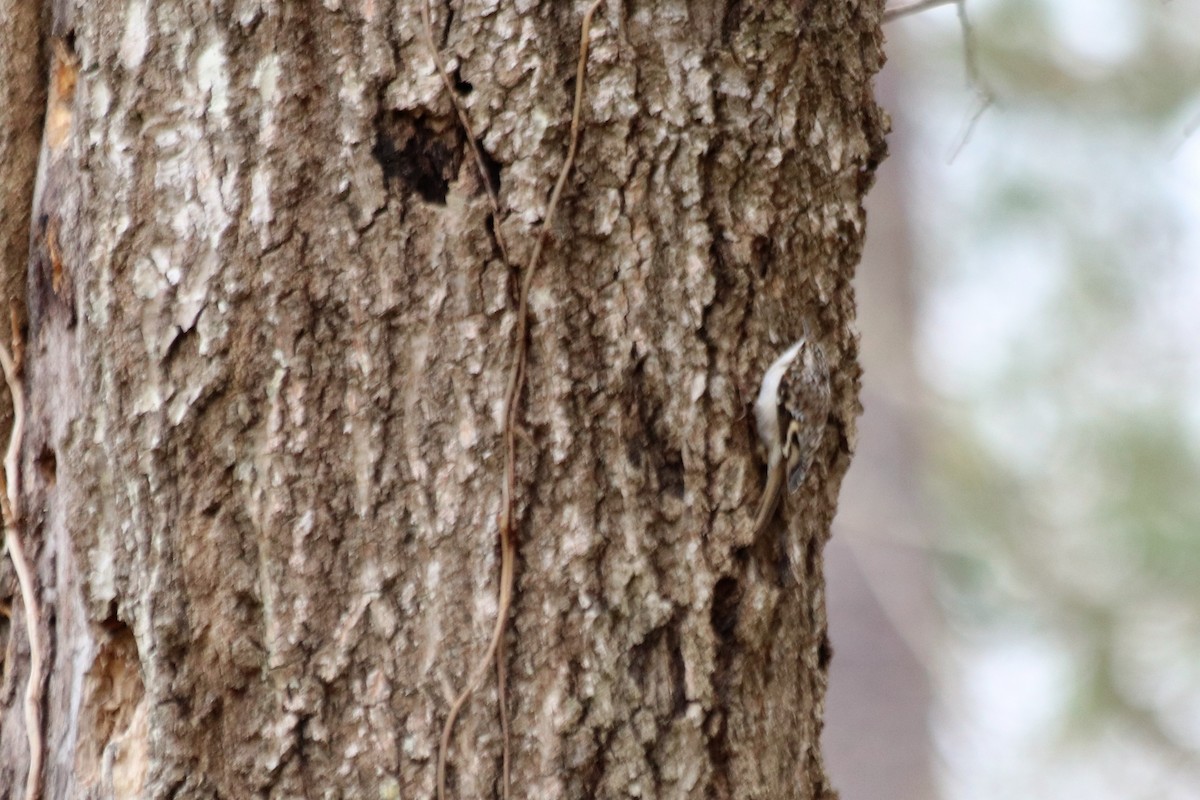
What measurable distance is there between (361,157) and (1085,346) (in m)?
5.79

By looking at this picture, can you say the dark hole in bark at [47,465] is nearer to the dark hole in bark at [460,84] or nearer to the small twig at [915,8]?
the dark hole in bark at [460,84]

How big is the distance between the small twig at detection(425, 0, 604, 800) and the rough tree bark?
1 cm

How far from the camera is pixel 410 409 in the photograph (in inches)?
61.4

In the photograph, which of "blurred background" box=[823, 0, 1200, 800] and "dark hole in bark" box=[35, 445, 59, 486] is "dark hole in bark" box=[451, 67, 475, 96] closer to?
"dark hole in bark" box=[35, 445, 59, 486]

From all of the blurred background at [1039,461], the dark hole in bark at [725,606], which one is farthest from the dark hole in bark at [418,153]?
the blurred background at [1039,461]

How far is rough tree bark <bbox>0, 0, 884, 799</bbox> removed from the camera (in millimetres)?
1525

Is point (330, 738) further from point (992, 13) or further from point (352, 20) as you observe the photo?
point (992, 13)

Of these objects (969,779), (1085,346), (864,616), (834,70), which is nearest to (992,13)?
(1085,346)

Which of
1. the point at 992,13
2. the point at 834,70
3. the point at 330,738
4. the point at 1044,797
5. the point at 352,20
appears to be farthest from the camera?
the point at 1044,797

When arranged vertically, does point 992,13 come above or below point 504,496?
above

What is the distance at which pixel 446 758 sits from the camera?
4.93ft

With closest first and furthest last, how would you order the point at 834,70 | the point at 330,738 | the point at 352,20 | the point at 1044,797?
the point at 330,738 → the point at 352,20 → the point at 834,70 → the point at 1044,797

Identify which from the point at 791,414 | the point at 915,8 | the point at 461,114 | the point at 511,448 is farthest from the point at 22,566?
the point at 915,8

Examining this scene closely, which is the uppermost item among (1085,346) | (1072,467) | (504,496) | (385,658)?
(1085,346)
